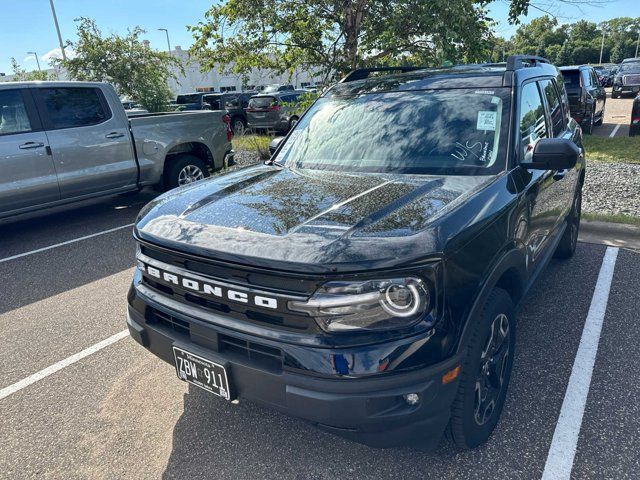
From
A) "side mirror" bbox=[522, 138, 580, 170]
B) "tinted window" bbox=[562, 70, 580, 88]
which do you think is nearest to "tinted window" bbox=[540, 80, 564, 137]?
"side mirror" bbox=[522, 138, 580, 170]

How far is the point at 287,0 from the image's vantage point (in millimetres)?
7840

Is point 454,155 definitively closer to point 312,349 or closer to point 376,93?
point 376,93

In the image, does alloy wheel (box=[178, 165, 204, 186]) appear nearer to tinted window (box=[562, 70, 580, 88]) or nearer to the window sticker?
the window sticker

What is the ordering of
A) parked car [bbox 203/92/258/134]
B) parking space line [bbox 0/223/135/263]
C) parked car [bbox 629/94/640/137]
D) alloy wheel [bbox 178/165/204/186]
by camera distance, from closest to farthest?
parking space line [bbox 0/223/135/263], alloy wheel [bbox 178/165/204/186], parked car [bbox 629/94/640/137], parked car [bbox 203/92/258/134]

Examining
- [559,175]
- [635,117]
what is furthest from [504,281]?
[635,117]

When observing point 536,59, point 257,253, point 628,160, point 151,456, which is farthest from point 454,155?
point 628,160

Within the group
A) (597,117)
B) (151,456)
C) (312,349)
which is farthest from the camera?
(597,117)

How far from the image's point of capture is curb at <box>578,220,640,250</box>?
5320 mm

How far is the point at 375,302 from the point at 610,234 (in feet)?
15.9

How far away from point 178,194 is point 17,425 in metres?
1.63

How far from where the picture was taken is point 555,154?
262 cm

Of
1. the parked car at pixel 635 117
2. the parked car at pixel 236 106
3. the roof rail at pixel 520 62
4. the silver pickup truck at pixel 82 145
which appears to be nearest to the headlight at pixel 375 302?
the roof rail at pixel 520 62

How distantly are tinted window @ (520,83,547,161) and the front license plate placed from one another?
2122mm

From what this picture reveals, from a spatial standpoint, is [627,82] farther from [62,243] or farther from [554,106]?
[62,243]
